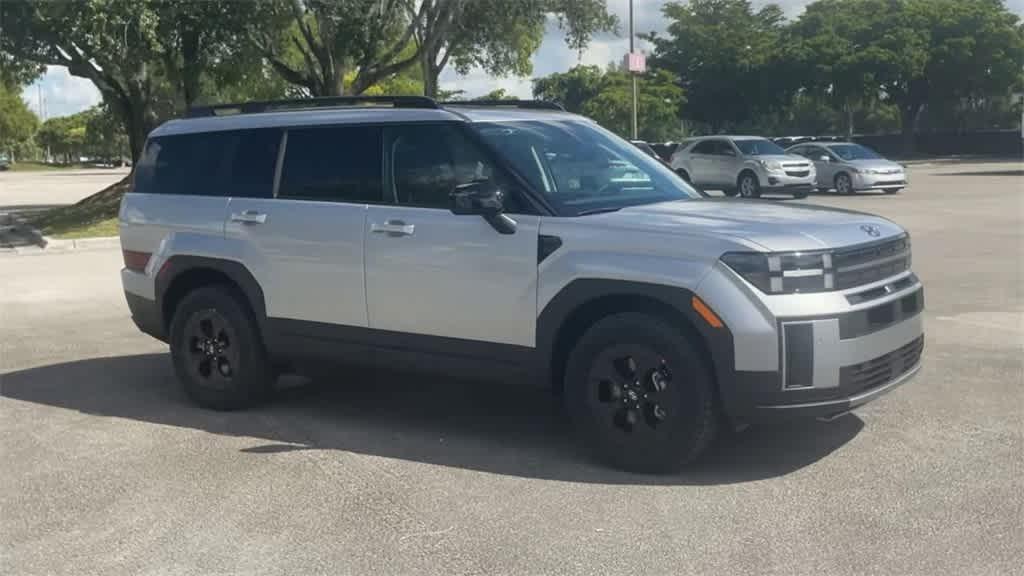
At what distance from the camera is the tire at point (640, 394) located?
17.6 ft

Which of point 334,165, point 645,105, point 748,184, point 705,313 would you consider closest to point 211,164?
point 334,165

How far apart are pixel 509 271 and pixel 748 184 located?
21.7m

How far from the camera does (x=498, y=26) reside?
2734 cm

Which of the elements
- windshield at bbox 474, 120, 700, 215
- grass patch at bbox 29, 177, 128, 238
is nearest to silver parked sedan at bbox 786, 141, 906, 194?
grass patch at bbox 29, 177, 128, 238

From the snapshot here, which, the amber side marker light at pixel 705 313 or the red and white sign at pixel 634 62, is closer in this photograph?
the amber side marker light at pixel 705 313

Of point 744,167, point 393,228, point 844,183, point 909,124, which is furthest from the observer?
point 909,124

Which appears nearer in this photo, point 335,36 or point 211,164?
point 211,164

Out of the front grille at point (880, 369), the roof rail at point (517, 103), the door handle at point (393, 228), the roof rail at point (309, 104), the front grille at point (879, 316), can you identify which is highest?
the roof rail at point (309, 104)

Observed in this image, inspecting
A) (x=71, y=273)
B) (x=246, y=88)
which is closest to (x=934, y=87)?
(x=246, y=88)

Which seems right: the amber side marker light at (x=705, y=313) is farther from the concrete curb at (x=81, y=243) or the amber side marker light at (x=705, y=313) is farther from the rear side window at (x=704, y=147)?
the rear side window at (x=704, y=147)

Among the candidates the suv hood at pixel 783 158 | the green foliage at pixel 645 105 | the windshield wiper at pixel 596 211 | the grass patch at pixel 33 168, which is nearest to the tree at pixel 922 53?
the green foliage at pixel 645 105

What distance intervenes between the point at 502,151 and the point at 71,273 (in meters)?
11.0

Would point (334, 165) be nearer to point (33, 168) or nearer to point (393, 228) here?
point (393, 228)

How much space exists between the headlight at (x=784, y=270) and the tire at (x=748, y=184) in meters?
21.5
